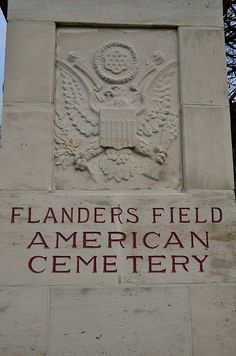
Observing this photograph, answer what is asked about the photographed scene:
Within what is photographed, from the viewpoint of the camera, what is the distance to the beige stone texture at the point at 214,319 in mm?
4727

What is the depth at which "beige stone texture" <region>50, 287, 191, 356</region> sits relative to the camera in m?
4.66

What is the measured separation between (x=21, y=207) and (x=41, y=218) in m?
0.23

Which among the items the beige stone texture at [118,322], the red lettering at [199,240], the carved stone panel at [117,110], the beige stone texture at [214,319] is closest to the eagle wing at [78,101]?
the carved stone panel at [117,110]

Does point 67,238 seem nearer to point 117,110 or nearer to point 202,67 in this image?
point 117,110

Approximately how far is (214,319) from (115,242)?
1234mm

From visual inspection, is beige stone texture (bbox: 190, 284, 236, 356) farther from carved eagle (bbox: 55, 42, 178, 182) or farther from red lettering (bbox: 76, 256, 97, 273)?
carved eagle (bbox: 55, 42, 178, 182)

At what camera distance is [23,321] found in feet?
15.4

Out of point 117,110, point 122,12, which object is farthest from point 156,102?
point 122,12

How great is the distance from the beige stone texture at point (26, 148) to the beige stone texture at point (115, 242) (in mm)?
151

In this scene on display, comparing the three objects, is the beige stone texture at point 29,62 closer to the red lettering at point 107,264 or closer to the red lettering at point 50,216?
the red lettering at point 50,216

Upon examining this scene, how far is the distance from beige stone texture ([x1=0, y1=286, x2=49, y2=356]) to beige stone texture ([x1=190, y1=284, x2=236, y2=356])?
1.47 meters

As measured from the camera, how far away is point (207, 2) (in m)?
5.65

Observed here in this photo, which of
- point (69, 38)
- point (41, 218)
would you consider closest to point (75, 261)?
point (41, 218)

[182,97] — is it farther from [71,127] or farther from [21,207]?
[21,207]
